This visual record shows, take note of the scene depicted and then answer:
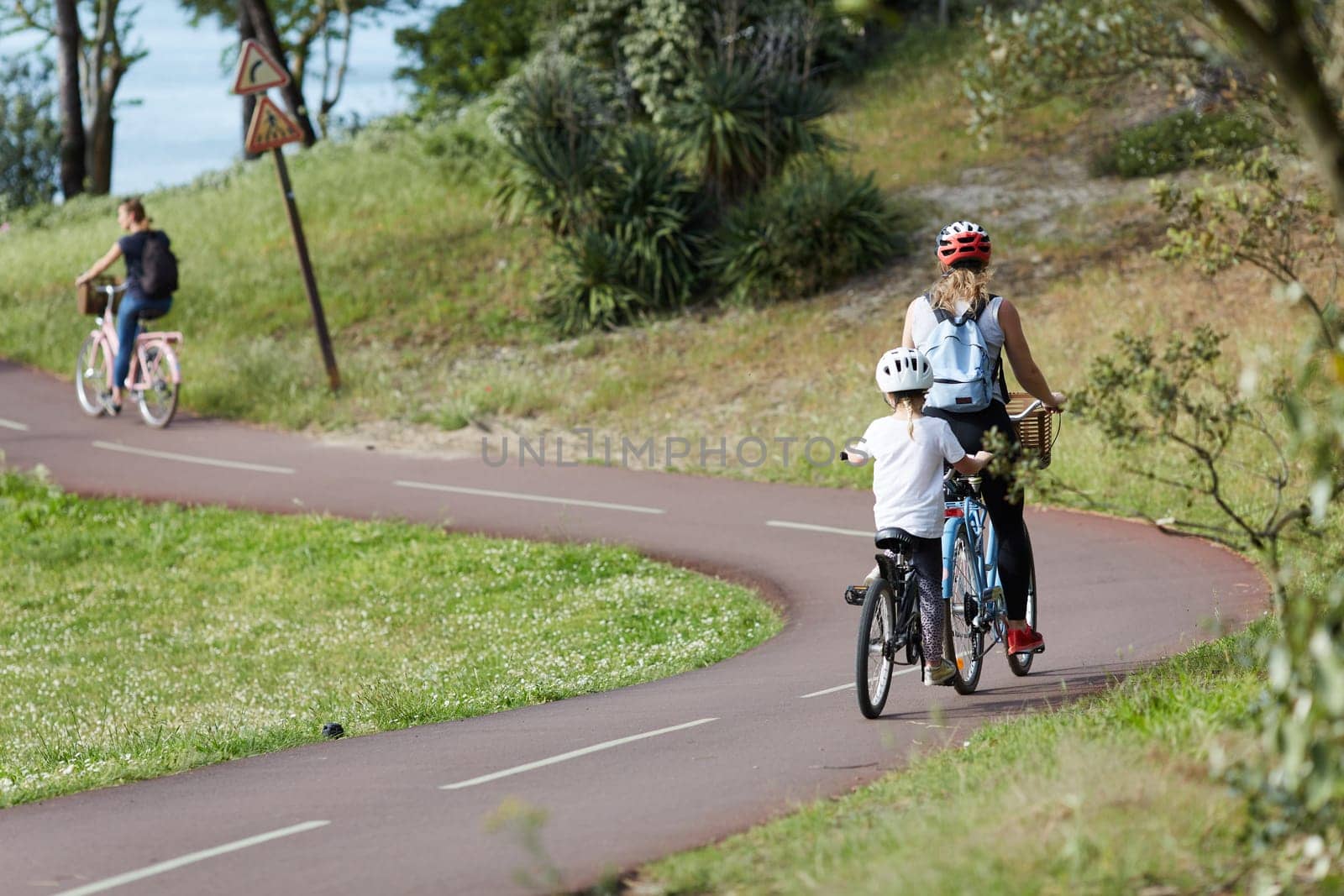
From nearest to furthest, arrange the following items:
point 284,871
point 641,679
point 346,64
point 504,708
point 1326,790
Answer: point 1326,790 → point 284,871 → point 504,708 → point 641,679 → point 346,64

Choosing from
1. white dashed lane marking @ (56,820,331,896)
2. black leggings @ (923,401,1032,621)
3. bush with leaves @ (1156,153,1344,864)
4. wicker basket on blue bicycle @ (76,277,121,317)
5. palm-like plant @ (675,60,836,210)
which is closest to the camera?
bush with leaves @ (1156,153,1344,864)

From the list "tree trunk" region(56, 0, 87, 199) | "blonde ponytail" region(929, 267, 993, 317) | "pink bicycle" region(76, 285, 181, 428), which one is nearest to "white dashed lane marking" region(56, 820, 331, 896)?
"blonde ponytail" region(929, 267, 993, 317)

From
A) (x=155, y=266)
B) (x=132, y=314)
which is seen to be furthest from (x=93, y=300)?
(x=155, y=266)

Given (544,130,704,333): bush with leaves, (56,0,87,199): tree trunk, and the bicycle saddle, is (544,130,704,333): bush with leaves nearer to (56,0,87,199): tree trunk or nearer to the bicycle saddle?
the bicycle saddle

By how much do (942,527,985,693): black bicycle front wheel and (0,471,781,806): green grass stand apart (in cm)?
227

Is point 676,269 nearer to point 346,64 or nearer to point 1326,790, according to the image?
point 1326,790

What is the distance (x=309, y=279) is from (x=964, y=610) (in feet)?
48.0

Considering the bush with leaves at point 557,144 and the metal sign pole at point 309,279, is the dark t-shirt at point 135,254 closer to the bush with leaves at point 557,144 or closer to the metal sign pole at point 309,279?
the metal sign pole at point 309,279

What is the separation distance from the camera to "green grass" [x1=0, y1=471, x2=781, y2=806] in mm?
8156

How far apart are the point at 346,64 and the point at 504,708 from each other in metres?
48.7

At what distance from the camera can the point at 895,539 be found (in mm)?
6730

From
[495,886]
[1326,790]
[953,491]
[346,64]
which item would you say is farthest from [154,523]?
[346,64]

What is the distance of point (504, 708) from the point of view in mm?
8117

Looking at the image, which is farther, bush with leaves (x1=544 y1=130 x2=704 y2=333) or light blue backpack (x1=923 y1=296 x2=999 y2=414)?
bush with leaves (x1=544 y1=130 x2=704 y2=333)
